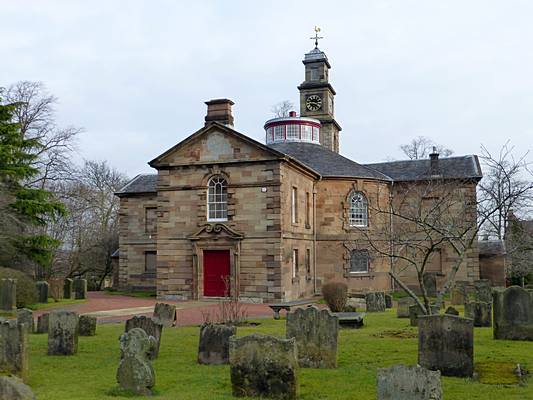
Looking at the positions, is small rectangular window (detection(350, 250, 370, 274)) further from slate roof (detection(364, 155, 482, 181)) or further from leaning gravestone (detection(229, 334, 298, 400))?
leaning gravestone (detection(229, 334, 298, 400))

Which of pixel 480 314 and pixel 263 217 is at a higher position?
pixel 263 217

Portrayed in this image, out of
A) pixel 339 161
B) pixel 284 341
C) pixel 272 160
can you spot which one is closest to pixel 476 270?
pixel 339 161

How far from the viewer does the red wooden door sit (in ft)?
100

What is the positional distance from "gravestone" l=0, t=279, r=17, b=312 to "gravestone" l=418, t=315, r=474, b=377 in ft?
58.0

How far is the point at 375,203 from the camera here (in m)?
37.5

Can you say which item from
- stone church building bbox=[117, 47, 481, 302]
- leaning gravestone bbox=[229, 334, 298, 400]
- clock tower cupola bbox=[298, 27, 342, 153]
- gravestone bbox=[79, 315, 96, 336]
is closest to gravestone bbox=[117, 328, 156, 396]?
leaning gravestone bbox=[229, 334, 298, 400]

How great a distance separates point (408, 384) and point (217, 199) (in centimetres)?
2350

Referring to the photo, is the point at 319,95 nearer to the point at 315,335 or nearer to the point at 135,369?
the point at 315,335

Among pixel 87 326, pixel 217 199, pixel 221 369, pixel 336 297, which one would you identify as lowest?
pixel 221 369

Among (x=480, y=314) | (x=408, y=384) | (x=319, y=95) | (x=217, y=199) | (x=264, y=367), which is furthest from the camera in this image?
(x=319, y=95)

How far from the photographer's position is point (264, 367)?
10.1 metres

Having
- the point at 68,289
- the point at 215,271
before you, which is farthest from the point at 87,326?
the point at 68,289

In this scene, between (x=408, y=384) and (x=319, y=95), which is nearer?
(x=408, y=384)

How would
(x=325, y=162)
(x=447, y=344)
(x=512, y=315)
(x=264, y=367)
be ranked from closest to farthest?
Result: (x=264, y=367) < (x=447, y=344) < (x=512, y=315) < (x=325, y=162)
